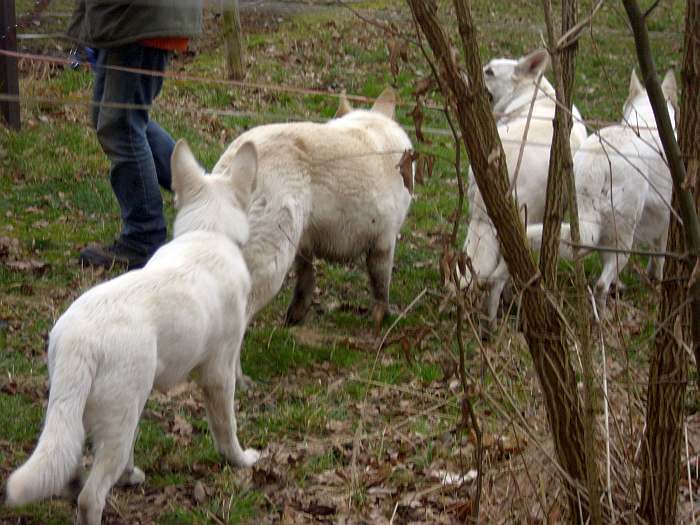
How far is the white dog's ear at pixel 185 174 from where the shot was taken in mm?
5191

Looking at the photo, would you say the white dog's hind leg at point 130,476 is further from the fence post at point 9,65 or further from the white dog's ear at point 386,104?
the fence post at point 9,65

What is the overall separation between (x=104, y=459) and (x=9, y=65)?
6.63 metres

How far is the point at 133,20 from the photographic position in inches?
272

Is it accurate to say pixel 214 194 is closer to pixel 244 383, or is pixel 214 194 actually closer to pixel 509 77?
pixel 244 383

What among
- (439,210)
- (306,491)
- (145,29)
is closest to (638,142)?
(439,210)

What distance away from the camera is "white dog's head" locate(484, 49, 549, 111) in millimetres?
8531

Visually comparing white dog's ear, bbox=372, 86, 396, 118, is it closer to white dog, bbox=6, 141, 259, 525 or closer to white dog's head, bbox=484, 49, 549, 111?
white dog's head, bbox=484, 49, 549, 111

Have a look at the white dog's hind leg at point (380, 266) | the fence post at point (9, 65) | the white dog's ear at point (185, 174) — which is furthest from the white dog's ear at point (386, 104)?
the fence post at point (9, 65)

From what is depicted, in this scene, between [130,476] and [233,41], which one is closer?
[130,476]

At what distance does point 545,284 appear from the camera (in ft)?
10.7

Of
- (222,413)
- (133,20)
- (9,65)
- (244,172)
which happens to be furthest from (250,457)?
(9,65)

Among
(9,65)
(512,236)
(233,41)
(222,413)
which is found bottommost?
(222,413)

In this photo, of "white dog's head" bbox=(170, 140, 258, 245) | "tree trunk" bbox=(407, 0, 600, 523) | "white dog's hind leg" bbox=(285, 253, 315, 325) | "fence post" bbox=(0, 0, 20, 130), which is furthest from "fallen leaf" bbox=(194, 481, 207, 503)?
"fence post" bbox=(0, 0, 20, 130)

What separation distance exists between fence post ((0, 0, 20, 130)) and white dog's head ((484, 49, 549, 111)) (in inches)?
158
